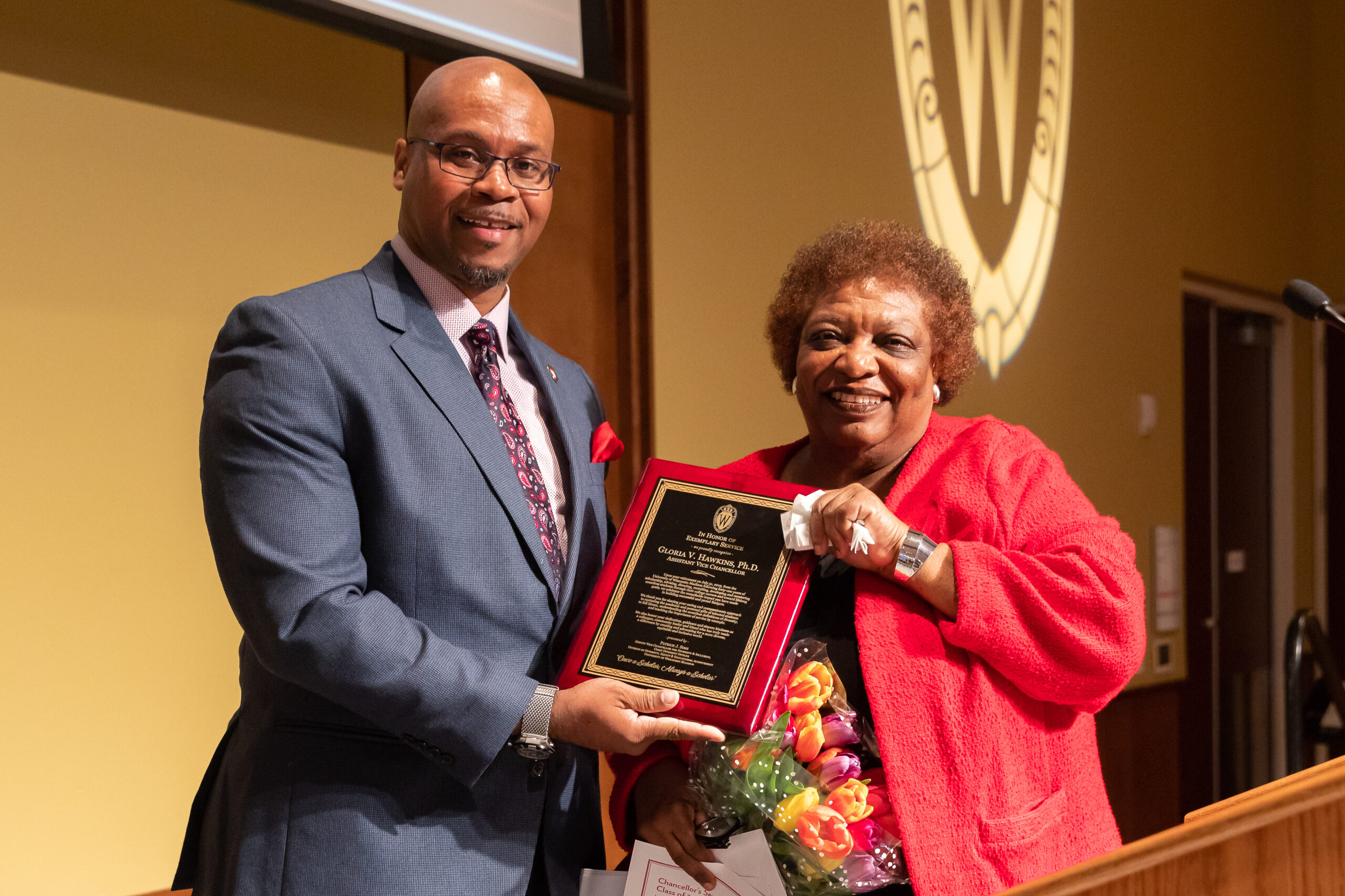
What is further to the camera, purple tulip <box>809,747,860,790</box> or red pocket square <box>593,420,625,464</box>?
red pocket square <box>593,420,625,464</box>

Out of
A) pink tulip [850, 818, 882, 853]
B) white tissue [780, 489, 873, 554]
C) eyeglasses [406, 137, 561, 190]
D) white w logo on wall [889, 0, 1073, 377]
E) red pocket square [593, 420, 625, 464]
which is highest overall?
white w logo on wall [889, 0, 1073, 377]

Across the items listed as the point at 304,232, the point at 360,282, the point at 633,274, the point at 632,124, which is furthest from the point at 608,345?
the point at 360,282

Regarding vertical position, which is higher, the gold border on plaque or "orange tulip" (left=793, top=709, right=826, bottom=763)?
the gold border on plaque

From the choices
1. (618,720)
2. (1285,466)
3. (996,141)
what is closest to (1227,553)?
(1285,466)

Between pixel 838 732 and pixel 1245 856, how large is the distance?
2.61 ft

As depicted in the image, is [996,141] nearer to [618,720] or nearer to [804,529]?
[804,529]

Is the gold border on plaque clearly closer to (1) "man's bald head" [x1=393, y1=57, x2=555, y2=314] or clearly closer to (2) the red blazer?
(2) the red blazer

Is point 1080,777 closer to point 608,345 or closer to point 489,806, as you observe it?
point 489,806

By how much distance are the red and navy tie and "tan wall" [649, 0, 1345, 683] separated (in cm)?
144

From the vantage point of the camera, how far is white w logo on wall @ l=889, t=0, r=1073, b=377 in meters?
3.78

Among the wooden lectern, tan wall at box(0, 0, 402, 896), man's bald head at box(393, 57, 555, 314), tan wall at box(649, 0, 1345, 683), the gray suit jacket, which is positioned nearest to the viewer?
the wooden lectern

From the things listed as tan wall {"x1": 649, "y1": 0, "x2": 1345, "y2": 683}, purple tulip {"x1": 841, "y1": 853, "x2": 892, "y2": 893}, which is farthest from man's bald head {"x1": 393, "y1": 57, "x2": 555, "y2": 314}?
tan wall {"x1": 649, "y1": 0, "x2": 1345, "y2": 683}

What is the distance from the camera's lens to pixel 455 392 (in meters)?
1.35

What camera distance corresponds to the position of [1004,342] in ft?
13.4
